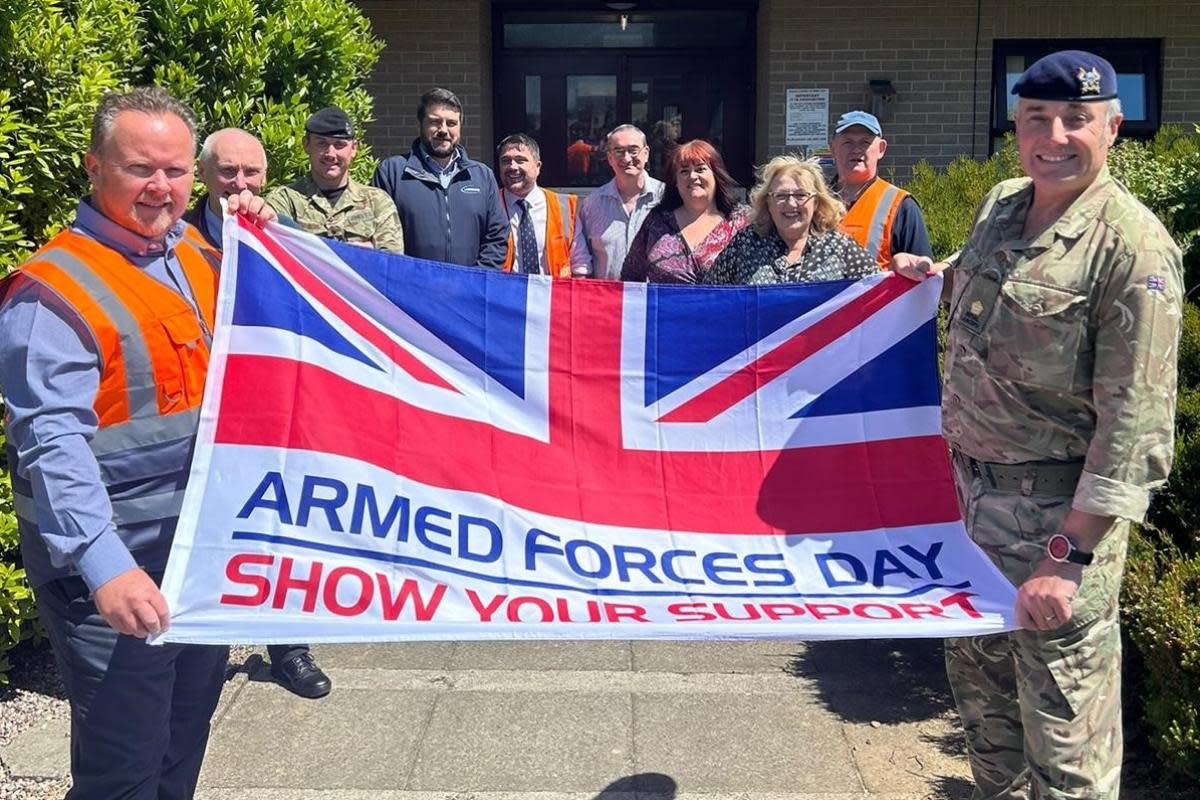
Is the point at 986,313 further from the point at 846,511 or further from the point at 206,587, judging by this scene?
the point at 206,587

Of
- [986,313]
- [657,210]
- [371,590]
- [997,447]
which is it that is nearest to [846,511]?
[997,447]

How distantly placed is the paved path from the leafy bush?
192 centimetres

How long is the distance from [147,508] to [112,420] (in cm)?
23

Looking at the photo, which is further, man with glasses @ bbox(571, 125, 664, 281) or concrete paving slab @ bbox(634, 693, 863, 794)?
man with glasses @ bbox(571, 125, 664, 281)

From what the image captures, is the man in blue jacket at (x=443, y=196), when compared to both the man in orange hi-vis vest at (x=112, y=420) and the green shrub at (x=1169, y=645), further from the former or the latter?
the green shrub at (x=1169, y=645)

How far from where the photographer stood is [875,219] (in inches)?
181

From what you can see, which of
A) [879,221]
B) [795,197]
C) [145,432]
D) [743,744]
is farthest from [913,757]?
[145,432]

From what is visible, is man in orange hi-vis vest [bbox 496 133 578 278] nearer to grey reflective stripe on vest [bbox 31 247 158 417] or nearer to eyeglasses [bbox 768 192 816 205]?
eyeglasses [bbox 768 192 816 205]

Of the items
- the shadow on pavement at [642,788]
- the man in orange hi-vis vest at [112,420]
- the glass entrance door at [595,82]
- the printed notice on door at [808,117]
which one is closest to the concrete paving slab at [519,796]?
the shadow on pavement at [642,788]

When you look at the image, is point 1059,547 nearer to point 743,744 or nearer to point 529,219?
point 743,744

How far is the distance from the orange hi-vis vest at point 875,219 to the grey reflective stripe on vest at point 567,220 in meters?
1.69

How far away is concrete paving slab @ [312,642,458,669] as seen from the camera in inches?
176

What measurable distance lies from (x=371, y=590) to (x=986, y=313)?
1603 millimetres

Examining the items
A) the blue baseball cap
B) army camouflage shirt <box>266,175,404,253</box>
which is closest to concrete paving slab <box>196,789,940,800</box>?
army camouflage shirt <box>266,175,404,253</box>
